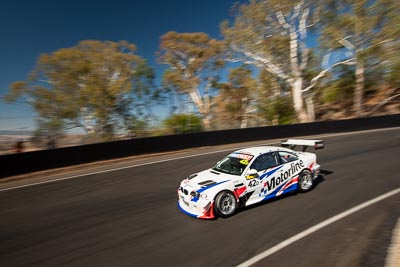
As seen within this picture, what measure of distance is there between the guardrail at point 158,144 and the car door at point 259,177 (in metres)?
9.92

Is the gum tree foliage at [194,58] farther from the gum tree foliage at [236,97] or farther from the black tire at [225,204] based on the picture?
the black tire at [225,204]

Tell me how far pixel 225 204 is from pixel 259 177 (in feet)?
3.80

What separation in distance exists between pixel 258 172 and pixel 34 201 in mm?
6994

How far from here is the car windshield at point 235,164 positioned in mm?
7578

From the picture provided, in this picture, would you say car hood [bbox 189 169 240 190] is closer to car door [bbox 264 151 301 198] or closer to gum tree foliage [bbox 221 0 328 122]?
car door [bbox 264 151 301 198]

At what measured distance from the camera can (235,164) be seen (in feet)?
25.8

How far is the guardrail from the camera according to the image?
13.4m

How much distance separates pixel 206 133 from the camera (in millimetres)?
18734

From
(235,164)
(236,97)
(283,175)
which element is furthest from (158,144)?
(236,97)

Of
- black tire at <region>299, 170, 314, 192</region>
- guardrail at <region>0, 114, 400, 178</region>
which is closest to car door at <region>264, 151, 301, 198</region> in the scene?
black tire at <region>299, 170, 314, 192</region>

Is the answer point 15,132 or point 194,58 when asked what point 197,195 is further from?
point 194,58

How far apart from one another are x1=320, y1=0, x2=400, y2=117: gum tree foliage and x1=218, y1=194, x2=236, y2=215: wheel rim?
2892cm

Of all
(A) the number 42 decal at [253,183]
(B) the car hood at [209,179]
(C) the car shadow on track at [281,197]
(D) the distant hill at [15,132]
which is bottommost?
(C) the car shadow on track at [281,197]

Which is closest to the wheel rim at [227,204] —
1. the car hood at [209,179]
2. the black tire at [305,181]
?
the car hood at [209,179]
